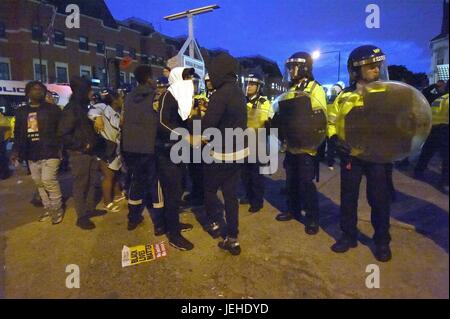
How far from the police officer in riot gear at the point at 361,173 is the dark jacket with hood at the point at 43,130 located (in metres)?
3.26

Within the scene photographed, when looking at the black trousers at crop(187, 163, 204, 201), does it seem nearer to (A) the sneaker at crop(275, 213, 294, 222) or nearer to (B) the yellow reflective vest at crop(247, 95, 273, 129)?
(B) the yellow reflective vest at crop(247, 95, 273, 129)

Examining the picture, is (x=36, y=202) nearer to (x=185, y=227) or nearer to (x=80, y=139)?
(x=80, y=139)

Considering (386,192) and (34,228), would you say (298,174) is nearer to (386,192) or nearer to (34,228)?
(386,192)

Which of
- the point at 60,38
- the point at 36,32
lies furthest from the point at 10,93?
the point at 60,38

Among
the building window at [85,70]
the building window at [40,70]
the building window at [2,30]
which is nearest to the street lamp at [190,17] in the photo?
the building window at [40,70]

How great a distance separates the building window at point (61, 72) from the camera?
30703mm

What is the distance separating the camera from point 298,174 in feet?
12.8

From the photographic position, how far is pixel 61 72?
31203 mm

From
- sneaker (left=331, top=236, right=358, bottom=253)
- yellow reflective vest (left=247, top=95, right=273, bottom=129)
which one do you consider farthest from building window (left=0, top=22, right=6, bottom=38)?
sneaker (left=331, top=236, right=358, bottom=253)

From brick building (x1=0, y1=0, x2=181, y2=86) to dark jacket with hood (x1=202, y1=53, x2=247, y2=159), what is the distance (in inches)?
886

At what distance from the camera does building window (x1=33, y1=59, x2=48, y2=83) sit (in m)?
28.6

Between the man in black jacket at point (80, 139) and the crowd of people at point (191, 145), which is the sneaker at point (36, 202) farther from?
the man in black jacket at point (80, 139)

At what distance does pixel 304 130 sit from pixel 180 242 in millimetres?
1740

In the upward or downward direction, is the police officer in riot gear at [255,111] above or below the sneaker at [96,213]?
above
